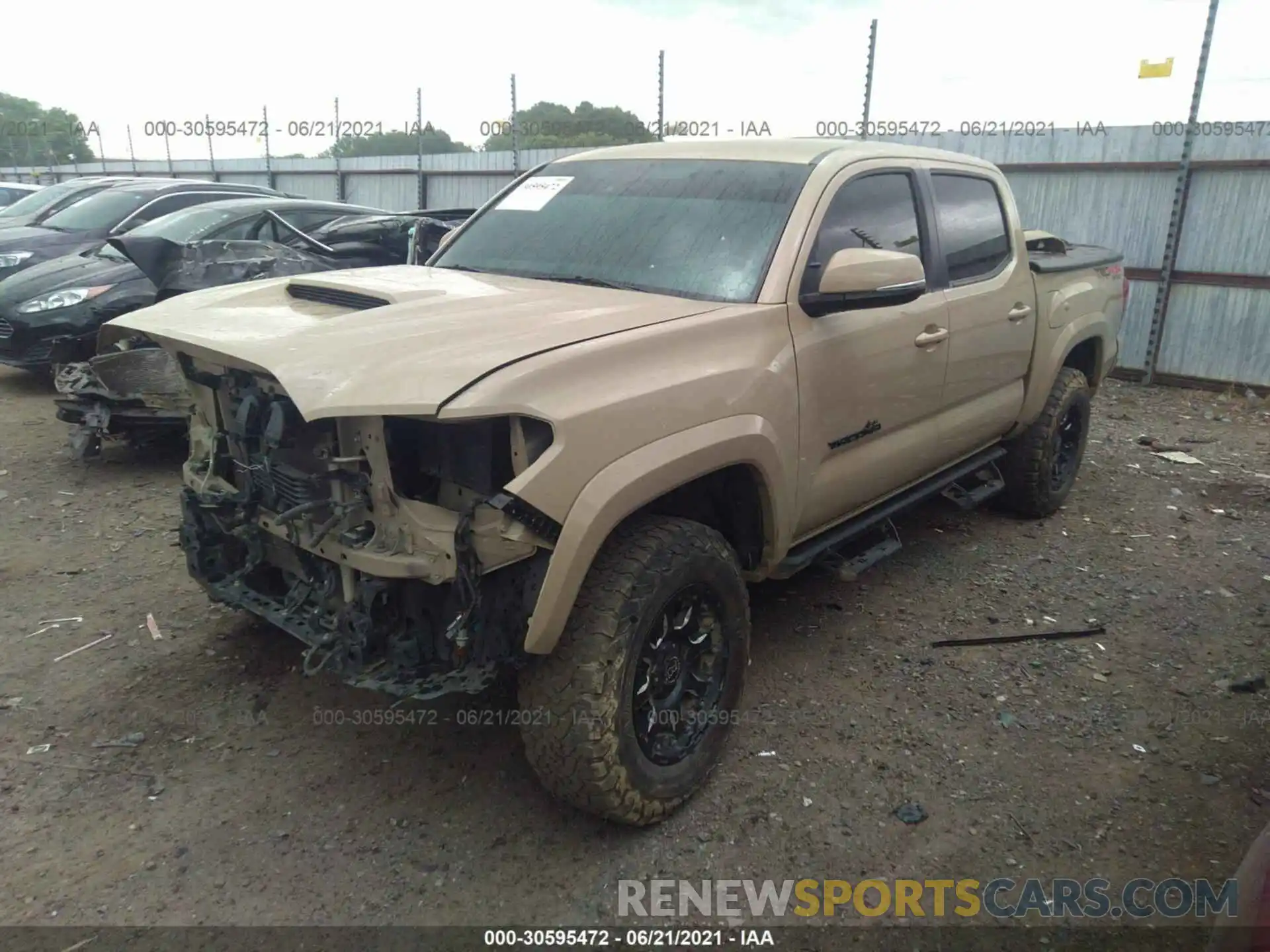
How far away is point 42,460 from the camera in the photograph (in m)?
6.00

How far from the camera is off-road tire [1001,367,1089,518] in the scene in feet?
16.8

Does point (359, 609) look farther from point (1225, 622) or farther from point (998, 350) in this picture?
point (1225, 622)

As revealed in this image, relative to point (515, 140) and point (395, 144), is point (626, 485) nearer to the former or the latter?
point (515, 140)

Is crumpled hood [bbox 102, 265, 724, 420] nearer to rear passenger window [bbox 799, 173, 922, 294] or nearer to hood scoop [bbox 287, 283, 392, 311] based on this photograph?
hood scoop [bbox 287, 283, 392, 311]

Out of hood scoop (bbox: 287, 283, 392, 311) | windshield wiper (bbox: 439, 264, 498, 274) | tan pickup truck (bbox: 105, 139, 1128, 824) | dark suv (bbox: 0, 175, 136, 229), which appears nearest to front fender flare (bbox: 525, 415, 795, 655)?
tan pickup truck (bbox: 105, 139, 1128, 824)

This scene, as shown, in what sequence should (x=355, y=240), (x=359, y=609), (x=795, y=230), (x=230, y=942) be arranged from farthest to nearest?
(x=355, y=240) → (x=795, y=230) → (x=359, y=609) → (x=230, y=942)

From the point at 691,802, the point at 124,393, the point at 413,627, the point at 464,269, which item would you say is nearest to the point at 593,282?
the point at 464,269

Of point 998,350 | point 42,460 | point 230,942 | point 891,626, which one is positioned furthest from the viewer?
point 42,460

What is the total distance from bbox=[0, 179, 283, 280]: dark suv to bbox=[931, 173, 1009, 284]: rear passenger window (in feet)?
→ 24.0

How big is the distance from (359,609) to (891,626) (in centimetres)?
249

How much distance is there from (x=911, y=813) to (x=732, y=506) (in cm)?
112

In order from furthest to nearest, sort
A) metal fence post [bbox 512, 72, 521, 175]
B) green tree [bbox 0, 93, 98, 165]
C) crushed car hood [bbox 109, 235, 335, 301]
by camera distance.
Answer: green tree [bbox 0, 93, 98, 165]
metal fence post [bbox 512, 72, 521, 175]
crushed car hood [bbox 109, 235, 335, 301]

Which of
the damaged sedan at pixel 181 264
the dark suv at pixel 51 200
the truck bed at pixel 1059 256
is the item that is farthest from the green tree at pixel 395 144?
the truck bed at pixel 1059 256

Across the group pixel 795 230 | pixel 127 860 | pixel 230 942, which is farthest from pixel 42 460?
pixel 795 230
